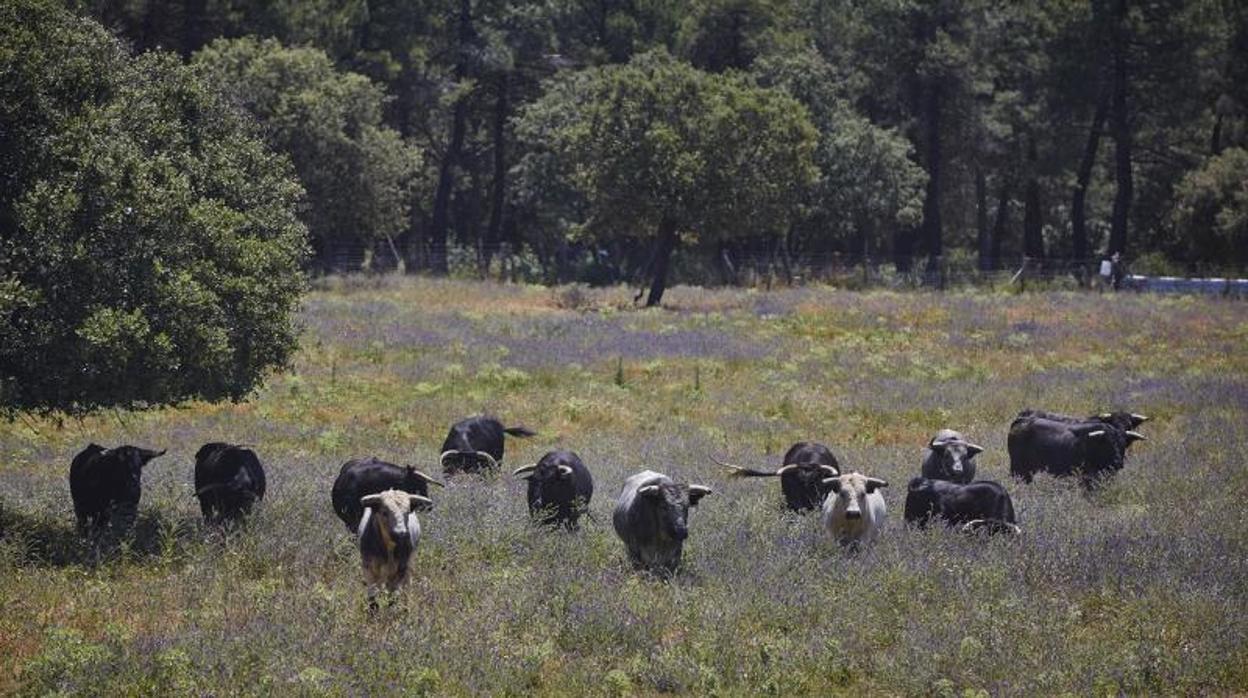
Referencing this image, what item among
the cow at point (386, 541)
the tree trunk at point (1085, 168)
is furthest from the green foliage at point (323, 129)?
the cow at point (386, 541)

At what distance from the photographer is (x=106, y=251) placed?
53.1ft

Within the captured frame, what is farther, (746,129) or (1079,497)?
(746,129)

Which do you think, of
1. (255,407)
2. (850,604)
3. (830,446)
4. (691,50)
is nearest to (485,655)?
(850,604)

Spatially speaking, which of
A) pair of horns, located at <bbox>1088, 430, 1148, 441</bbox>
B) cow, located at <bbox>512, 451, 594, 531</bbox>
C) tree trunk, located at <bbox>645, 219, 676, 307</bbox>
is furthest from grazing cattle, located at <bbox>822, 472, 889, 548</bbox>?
tree trunk, located at <bbox>645, 219, 676, 307</bbox>

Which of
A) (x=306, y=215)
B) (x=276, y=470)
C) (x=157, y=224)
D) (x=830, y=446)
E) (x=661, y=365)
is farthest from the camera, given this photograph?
→ (x=306, y=215)

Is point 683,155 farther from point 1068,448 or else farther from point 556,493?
point 556,493

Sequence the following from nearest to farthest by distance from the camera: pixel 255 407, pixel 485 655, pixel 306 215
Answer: pixel 485 655 → pixel 255 407 → pixel 306 215

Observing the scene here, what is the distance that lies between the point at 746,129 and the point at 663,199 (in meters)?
4.27

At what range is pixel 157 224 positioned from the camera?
16562mm

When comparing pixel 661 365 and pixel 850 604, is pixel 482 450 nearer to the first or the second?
pixel 850 604

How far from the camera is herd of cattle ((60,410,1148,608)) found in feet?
47.7

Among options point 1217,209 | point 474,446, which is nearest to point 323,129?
point 1217,209

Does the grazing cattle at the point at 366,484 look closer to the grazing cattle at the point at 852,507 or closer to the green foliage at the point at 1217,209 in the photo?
the grazing cattle at the point at 852,507

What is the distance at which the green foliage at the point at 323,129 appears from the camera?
5916 cm
